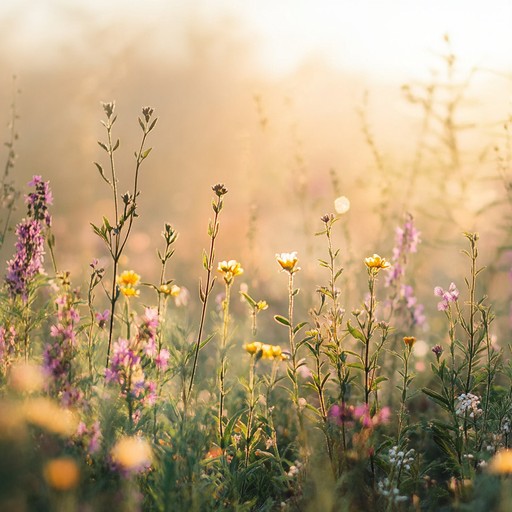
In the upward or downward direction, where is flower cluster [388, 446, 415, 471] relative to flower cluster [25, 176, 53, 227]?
downward

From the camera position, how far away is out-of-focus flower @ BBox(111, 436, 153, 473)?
203 cm

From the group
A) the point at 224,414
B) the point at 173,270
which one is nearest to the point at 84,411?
the point at 224,414

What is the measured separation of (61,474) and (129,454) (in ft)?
1.12

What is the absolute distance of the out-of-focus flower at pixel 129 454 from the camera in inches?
79.8

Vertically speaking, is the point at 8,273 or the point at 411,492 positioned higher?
the point at 8,273

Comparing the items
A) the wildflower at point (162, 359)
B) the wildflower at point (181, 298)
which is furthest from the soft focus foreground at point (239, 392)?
the wildflower at point (181, 298)

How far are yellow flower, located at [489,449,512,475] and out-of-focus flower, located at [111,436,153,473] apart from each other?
1.10 metres

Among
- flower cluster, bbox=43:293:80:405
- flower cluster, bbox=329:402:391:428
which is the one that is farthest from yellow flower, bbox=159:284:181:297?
flower cluster, bbox=329:402:391:428

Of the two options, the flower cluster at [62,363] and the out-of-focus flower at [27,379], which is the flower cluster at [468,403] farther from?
the out-of-focus flower at [27,379]

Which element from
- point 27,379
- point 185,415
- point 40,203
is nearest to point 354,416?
point 185,415

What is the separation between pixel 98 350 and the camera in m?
2.69

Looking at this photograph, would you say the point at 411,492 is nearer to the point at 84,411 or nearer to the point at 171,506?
the point at 171,506

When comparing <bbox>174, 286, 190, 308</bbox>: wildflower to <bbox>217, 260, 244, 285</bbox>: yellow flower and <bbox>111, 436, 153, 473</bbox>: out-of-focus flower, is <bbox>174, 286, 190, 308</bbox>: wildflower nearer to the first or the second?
<bbox>217, 260, 244, 285</bbox>: yellow flower

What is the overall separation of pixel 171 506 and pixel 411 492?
110cm
